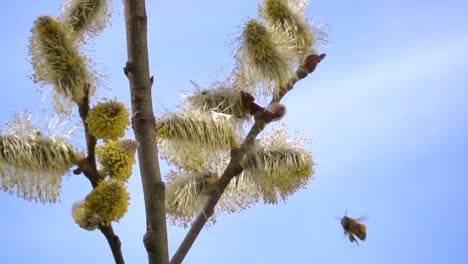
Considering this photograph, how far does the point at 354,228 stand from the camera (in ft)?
8.08

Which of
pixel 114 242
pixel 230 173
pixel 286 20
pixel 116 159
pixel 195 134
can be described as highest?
pixel 286 20

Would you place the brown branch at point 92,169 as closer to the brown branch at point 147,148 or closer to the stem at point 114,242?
the stem at point 114,242

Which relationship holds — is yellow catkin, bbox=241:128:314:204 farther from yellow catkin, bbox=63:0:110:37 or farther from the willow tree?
yellow catkin, bbox=63:0:110:37

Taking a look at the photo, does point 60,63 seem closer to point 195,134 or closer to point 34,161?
point 34,161

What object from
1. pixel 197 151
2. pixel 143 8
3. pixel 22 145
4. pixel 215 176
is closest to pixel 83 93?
pixel 22 145

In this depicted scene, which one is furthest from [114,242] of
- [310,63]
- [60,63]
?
[310,63]

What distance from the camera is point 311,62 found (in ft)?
7.12

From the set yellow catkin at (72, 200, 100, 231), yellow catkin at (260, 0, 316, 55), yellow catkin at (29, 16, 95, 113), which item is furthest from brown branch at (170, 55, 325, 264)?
yellow catkin at (29, 16, 95, 113)

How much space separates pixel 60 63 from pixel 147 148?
0.31m

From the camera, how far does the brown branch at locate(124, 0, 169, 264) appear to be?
1740 millimetres

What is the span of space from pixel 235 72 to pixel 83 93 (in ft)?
2.30

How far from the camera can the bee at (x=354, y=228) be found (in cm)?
246

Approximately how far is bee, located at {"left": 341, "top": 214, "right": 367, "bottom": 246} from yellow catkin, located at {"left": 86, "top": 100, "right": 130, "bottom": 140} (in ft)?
3.83

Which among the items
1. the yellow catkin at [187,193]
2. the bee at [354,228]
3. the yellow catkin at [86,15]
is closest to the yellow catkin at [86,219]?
the yellow catkin at [187,193]
